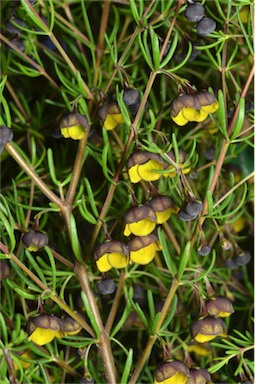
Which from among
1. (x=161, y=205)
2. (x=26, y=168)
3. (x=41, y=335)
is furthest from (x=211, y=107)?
(x=41, y=335)

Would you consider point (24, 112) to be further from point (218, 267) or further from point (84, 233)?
point (218, 267)

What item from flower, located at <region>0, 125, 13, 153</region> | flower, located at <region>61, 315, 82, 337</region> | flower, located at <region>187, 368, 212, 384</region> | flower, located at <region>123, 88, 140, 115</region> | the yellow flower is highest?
flower, located at <region>0, 125, 13, 153</region>

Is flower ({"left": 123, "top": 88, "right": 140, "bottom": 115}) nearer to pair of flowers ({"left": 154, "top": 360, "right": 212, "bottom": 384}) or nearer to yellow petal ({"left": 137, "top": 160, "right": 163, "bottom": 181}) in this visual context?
yellow petal ({"left": 137, "top": 160, "right": 163, "bottom": 181})

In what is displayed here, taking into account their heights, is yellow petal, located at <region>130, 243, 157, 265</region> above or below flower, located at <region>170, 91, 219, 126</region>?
below

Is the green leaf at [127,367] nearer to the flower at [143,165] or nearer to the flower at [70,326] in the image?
the flower at [70,326]

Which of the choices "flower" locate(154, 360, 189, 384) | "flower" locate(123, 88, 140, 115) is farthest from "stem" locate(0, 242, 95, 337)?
"flower" locate(123, 88, 140, 115)

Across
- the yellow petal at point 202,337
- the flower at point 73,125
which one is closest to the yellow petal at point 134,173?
the flower at point 73,125

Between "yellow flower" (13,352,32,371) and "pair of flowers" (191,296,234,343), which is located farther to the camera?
"yellow flower" (13,352,32,371)
